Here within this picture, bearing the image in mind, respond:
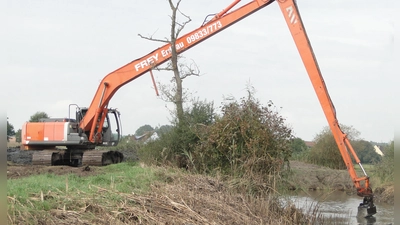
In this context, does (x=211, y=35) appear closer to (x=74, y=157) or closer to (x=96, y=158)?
(x=96, y=158)

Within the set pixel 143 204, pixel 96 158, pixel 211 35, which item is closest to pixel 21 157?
pixel 96 158

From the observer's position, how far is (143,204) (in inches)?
358

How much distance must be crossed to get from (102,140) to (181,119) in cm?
451

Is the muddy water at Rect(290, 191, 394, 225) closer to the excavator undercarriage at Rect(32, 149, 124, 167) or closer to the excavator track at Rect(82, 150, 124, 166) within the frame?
the excavator track at Rect(82, 150, 124, 166)

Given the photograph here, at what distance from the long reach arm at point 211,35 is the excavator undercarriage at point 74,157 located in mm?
678

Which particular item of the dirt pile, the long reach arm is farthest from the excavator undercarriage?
the dirt pile

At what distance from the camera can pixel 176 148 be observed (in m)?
16.5

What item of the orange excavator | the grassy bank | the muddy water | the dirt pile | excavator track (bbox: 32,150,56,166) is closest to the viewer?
the grassy bank

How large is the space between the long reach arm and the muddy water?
2.19ft

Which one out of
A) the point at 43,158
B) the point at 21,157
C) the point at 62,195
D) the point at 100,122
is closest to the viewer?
the point at 62,195

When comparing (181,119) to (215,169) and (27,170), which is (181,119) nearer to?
(215,169)

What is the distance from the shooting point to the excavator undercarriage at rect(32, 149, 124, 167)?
61.3 ft

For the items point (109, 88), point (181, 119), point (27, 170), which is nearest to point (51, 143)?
point (109, 88)

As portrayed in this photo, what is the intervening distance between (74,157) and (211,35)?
717 centimetres
